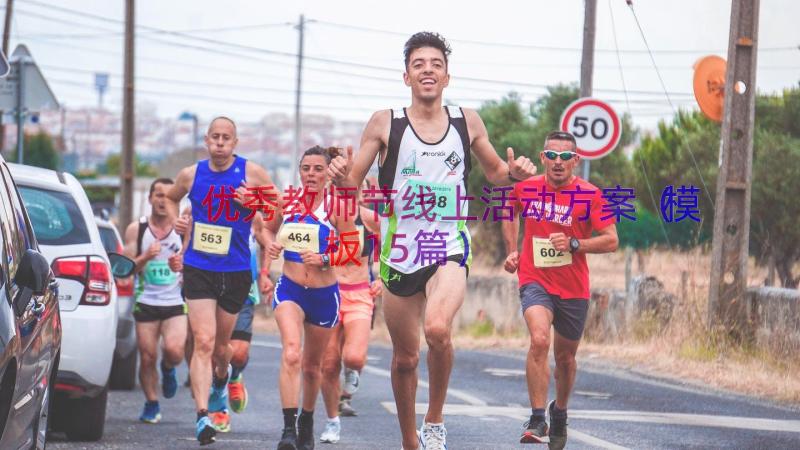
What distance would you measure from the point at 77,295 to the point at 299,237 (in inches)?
57.1

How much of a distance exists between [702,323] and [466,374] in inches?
105

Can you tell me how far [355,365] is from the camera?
12570 mm

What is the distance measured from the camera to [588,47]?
24047 mm

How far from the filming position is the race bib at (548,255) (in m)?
10.6

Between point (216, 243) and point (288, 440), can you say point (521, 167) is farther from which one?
point (216, 243)

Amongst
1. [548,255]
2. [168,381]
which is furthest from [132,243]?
[548,255]

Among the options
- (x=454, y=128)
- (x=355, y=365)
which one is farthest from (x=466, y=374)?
(x=454, y=128)

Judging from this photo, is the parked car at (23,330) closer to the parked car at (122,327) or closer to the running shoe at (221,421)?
the running shoe at (221,421)

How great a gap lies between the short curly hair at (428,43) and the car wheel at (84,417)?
3499mm

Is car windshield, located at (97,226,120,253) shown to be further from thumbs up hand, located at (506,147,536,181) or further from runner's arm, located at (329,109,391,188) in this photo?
thumbs up hand, located at (506,147,536,181)

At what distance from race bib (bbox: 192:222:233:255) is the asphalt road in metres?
1.30

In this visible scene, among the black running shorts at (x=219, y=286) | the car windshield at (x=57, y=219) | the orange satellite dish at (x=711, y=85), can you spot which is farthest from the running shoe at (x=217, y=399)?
the orange satellite dish at (x=711, y=85)

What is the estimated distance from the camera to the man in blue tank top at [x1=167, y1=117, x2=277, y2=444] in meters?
11.2

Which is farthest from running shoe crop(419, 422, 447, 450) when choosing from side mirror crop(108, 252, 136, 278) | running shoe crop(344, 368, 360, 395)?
running shoe crop(344, 368, 360, 395)
